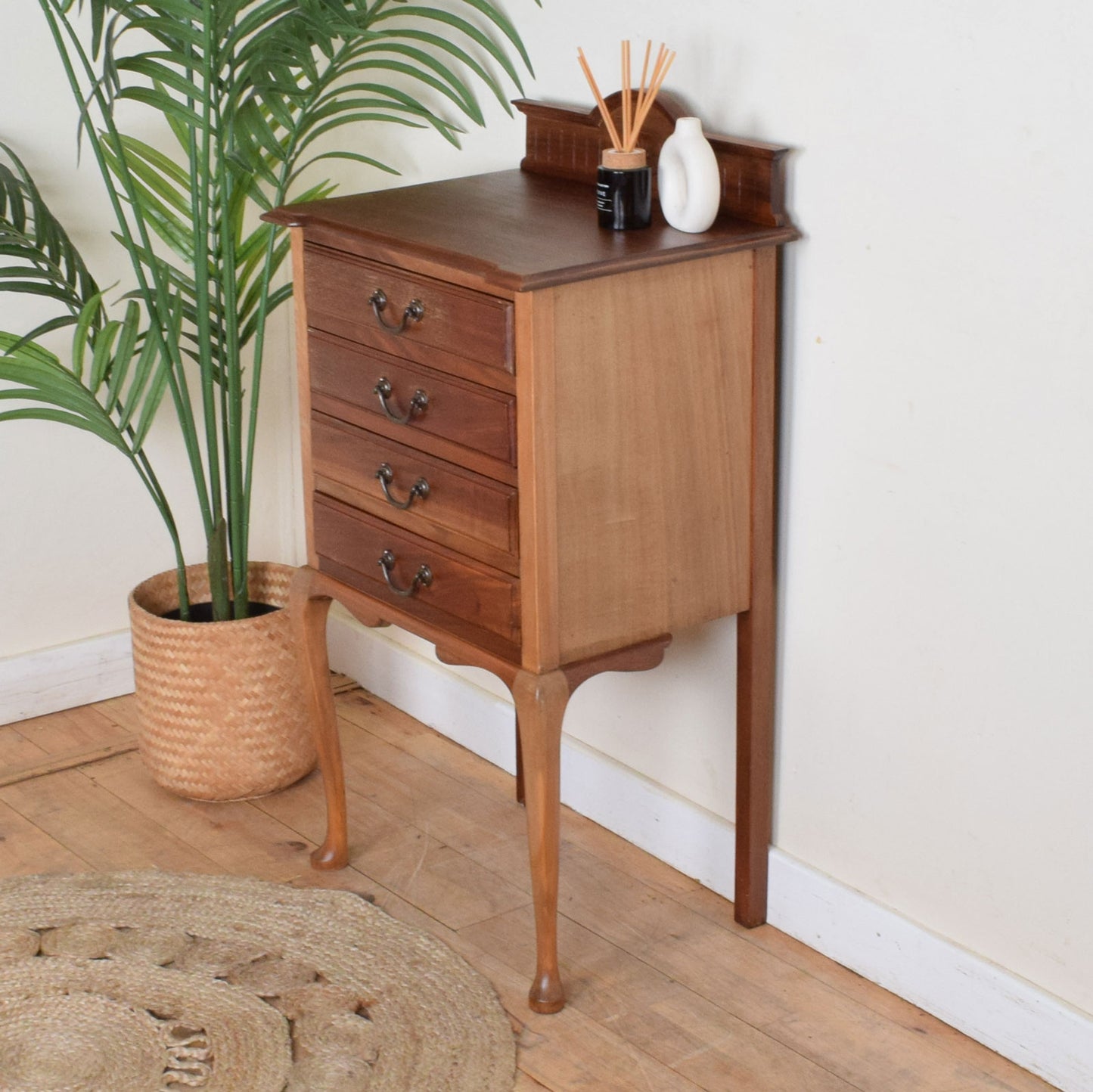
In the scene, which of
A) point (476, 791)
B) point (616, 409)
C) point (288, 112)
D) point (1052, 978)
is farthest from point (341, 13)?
point (1052, 978)

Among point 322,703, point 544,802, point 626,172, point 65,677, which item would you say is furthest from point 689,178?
point 65,677

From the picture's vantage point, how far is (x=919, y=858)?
6.81 feet

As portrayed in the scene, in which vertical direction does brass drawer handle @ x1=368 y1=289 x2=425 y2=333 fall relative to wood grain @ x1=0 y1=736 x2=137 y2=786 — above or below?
above

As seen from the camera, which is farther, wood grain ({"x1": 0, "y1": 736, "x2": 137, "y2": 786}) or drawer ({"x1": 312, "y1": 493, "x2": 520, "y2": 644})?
wood grain ({"x1": 0, "y1": 736, "x2": 137, "y2": 786})

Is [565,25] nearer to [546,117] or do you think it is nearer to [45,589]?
[546,117]

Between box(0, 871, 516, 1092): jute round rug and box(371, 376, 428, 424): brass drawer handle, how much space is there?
2.41ft

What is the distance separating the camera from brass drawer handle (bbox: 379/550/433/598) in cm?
208

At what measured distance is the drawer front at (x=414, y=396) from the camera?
1.90m

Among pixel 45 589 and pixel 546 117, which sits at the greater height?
pixel 546 117

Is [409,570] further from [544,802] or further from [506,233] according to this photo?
[506,233]

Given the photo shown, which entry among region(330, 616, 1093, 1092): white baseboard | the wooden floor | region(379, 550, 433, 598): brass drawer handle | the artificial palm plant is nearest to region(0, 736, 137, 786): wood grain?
the wooden floor

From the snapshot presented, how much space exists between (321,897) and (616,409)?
0.89m

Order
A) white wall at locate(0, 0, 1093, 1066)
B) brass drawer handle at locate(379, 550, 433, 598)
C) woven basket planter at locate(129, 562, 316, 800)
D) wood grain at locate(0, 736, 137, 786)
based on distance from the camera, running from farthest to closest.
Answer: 1. wood grain at locate(0, 736, 137, 786)
2. woven basket planter at locate(129, 562, 316, 800)
3. brass drawer handle at locate(379, 550, 433, 598)
4. white wall at locate(0, 0, 1093, 1066)

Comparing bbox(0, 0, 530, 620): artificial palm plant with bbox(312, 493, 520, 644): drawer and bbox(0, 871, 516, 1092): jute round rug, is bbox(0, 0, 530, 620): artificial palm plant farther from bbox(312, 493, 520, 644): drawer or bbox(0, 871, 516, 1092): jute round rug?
bbox(0, 871, 516, 1092): jute round rug
